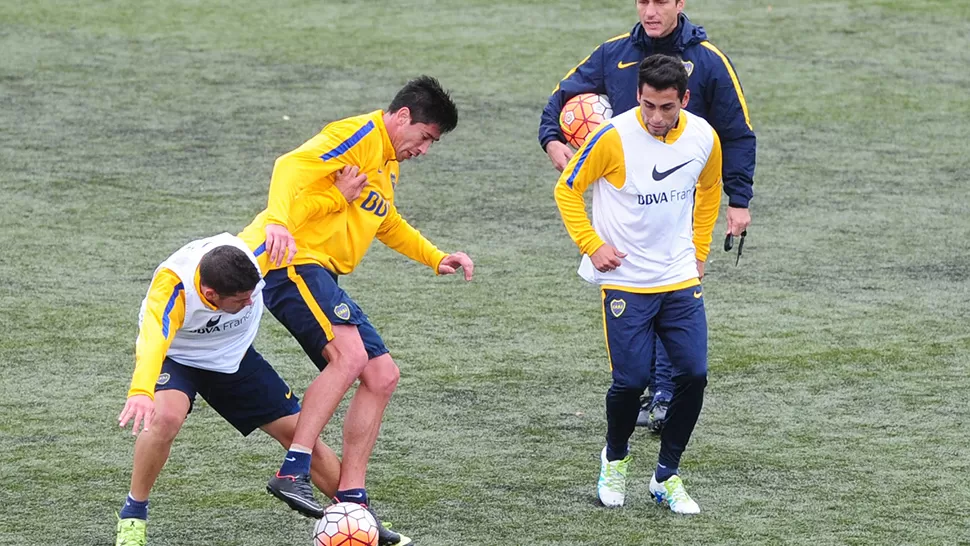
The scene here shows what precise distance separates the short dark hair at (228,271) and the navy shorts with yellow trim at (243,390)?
1.58 ft

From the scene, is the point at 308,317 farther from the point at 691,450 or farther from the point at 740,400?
the point at 740,400

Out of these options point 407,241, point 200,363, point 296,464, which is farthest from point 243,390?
point 407,241

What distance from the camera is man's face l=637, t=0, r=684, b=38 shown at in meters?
6.25

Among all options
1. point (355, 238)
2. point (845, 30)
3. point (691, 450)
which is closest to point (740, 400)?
point (691, 450)

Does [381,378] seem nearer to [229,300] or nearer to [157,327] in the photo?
[229,300]

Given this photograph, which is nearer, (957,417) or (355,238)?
(355,238)

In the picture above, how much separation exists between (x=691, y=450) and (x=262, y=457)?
1.87 meters

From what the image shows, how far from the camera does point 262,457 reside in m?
6.34

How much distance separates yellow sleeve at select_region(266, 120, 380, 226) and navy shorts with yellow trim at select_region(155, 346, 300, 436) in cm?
54

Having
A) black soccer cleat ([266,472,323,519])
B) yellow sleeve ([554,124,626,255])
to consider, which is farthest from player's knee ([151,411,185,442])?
yellow sleeve ([554,124,626,255])

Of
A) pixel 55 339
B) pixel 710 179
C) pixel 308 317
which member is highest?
pixel 710 179

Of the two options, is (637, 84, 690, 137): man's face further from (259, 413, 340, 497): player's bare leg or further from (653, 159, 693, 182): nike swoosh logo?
(259, 413, 340, 497): player's bare leg

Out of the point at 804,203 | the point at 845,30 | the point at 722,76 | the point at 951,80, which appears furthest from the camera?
the point at 845,30

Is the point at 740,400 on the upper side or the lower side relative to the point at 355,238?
lower
